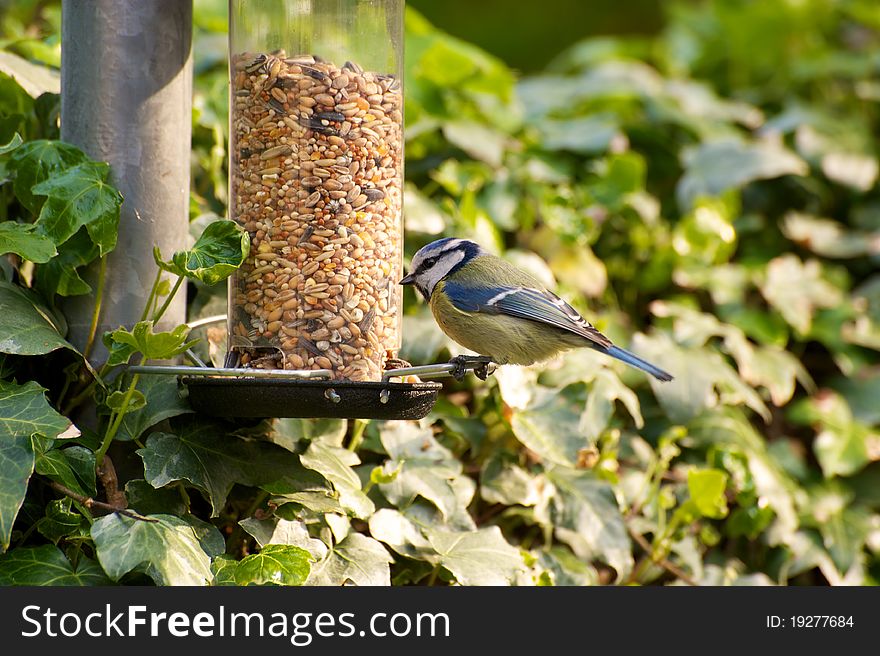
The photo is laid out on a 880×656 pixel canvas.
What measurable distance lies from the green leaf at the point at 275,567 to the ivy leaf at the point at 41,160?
34.2 inches

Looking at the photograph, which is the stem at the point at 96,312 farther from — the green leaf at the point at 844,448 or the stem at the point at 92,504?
the green leaf at the point at 844,448

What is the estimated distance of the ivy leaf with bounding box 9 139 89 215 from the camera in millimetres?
2121

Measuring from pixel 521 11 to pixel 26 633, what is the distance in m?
5.96

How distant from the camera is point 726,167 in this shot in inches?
149

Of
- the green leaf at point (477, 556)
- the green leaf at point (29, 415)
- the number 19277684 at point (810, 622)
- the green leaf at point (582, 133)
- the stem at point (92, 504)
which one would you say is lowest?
the number 19277684 at point (810, 622)

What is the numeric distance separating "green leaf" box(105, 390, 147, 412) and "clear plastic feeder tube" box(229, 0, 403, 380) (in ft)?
0.83

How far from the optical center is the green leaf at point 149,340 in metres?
1.96

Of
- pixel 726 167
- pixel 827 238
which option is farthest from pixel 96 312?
pixel 827 238

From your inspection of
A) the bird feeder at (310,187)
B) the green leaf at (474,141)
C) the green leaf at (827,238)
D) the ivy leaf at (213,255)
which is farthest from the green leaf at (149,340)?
the green leaf at (827,238)

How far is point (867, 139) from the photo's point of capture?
166 inches

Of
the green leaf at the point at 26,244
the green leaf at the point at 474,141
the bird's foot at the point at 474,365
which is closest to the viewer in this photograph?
the green leaf at the point at 26,244

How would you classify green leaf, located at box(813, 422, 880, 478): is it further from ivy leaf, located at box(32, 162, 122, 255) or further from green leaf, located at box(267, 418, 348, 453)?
ivy leaf, located at box(32, 162, 122, 255)

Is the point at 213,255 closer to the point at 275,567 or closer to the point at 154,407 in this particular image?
the point at 154,407

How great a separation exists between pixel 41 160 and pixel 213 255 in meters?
0.43
